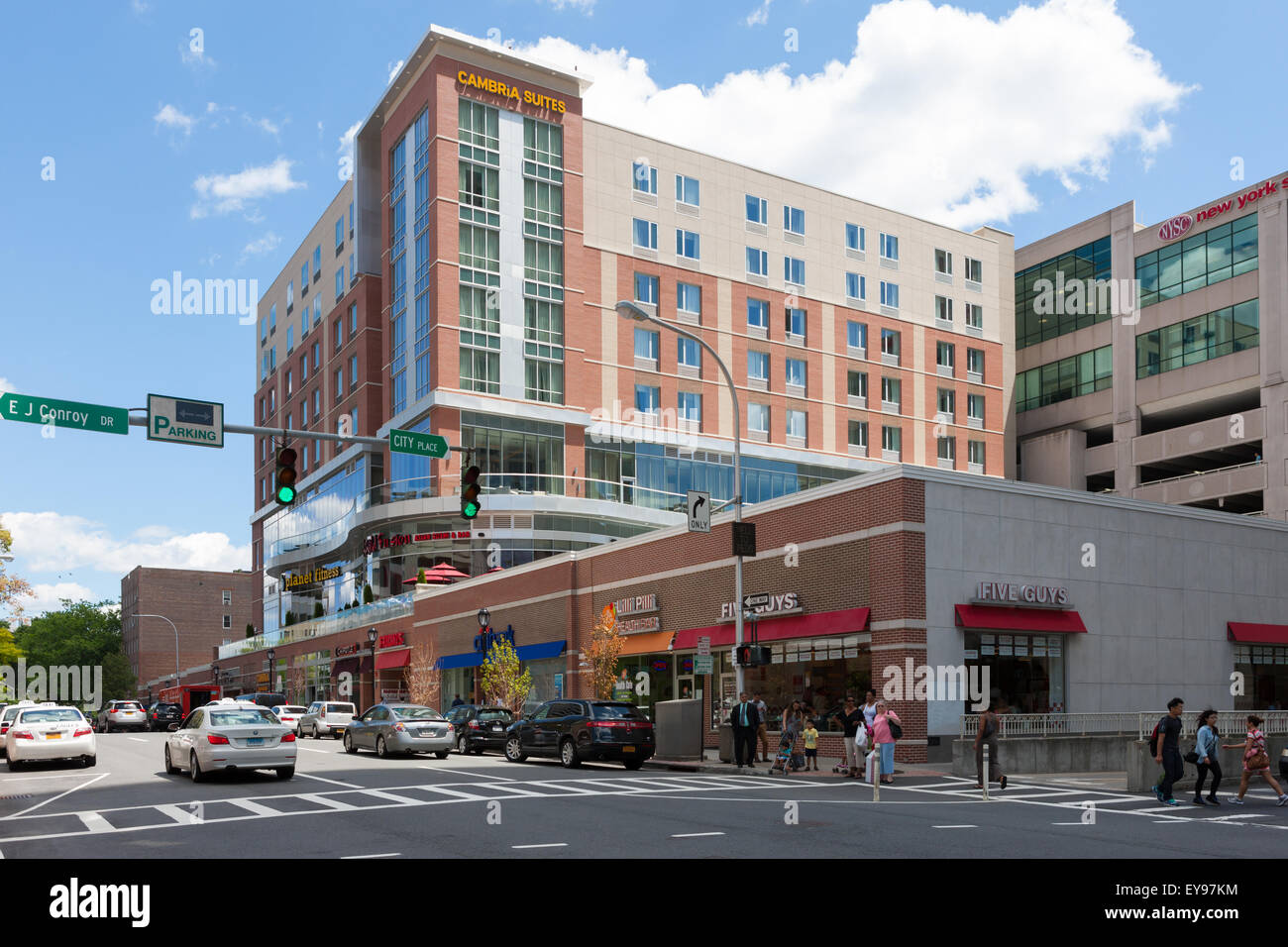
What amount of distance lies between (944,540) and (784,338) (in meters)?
44.3

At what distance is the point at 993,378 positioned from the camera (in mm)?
79875

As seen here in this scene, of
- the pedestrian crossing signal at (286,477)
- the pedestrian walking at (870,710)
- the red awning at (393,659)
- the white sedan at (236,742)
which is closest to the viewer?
the pedestrian crossing signal at (286,477)

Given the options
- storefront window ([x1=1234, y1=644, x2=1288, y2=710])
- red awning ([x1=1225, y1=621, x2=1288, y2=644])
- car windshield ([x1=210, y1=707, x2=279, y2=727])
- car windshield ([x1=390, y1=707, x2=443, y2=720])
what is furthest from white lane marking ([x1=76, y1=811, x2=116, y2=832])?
storefront window ([x1=1234, y1=644, x2=1288, y2=710])

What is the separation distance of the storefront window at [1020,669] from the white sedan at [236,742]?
16337 mm

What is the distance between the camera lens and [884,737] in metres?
23.3

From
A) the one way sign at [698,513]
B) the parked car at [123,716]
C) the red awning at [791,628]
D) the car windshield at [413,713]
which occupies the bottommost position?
the parked car at [123,716]

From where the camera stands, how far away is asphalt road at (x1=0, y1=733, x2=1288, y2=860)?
1334 cm

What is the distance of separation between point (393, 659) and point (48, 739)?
34387 millimetres

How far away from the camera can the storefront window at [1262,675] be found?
1455 inches

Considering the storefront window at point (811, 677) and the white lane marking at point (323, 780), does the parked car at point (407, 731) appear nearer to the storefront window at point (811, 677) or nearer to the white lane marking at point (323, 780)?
the white lane marking at point (323, 780)

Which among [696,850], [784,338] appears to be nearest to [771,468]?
[784,338]

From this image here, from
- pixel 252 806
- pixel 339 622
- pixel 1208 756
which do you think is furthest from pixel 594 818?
pixel 339 622

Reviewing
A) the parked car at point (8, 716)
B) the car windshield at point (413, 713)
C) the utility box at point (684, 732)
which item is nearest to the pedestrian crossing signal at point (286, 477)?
the utility box at point (684, 732)

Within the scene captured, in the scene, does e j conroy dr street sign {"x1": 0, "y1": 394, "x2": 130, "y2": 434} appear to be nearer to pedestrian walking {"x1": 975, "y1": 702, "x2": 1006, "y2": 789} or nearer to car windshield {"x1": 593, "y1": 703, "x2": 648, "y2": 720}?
car windshield {"x1": 593, "y1": 703, "x2": 648, "y2": 720}
